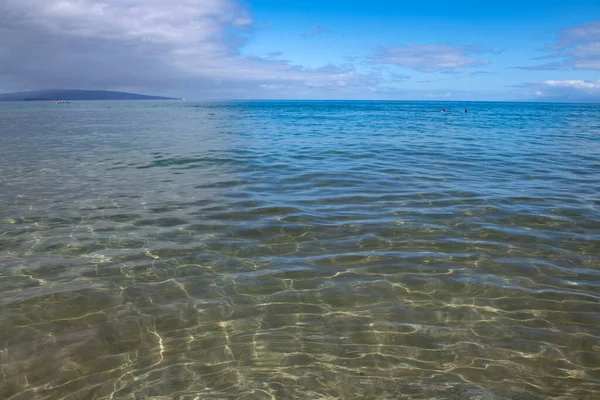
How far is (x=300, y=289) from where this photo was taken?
23.3ft

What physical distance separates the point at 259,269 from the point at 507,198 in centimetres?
873

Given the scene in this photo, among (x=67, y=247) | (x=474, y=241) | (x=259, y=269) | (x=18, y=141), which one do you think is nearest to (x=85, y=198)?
(x=67, y=247)

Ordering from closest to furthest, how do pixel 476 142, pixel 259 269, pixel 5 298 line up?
pixel 5 298
pixel 259 269
pixel 476 142

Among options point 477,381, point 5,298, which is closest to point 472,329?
point 477,381

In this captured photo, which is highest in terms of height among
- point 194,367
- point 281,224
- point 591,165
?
point 591,165

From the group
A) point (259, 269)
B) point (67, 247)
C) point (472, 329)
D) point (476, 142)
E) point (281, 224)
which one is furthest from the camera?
point (476, 142)

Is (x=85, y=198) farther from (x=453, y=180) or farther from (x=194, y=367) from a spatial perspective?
(x=453, y=180)

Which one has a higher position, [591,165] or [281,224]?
[591,165]

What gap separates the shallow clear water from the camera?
5.04 meters

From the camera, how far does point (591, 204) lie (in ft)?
39.0

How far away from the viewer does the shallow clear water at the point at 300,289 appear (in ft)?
16.5

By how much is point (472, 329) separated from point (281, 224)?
538 centimetres

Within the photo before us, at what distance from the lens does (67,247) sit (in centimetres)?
884

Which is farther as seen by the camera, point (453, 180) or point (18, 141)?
point (18, 141)
